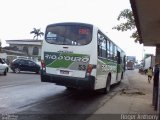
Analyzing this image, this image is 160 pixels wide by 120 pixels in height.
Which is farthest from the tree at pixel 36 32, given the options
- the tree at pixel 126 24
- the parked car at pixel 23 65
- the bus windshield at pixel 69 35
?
the bus windshield at pixel 69 35

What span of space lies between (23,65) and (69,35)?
25.4 meters

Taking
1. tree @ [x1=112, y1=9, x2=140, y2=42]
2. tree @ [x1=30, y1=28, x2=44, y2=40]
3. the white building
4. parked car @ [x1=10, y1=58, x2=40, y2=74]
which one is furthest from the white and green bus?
tree @ [x1=30, y1=28, x2=44, y2=40]

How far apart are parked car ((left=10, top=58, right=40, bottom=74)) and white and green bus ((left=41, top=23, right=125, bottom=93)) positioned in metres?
24.5

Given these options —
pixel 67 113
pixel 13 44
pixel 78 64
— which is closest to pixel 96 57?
pixel 78 64

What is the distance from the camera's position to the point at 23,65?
3953cm

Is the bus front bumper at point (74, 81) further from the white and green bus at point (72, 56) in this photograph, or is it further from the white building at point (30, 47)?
the white building at point (30, 47)

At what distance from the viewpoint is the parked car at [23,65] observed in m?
39.3

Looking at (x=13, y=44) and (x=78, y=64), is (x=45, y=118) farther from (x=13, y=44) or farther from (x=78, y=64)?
(x=13, y=44)

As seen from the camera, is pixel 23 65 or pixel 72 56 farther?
pixel 23 65

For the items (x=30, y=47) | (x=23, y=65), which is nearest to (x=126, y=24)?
(x=23, y=65)

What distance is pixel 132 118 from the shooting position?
10.3 m

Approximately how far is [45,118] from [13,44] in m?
96.4

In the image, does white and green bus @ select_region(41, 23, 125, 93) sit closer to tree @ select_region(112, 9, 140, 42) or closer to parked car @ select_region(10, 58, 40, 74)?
tree @ select_region(112, 9, 140, 42)

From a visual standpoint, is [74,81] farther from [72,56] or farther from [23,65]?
[23,65]
